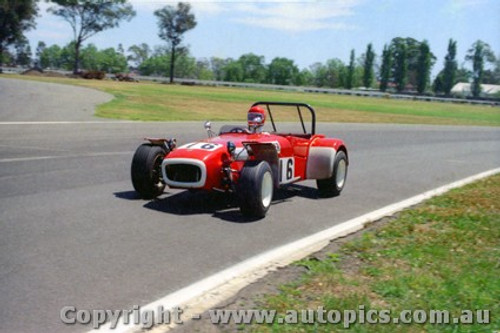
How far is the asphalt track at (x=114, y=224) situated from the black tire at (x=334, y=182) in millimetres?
190

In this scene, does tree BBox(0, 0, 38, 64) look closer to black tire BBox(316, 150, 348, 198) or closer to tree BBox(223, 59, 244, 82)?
tree BBox(223, 59, 244, 82)

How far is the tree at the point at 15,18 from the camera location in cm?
7606

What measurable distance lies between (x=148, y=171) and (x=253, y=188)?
1635 mm

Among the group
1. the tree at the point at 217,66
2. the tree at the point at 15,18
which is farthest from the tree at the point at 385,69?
the tree at the point at 15,18

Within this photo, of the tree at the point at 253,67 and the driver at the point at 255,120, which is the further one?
the tree at the point at 253,67

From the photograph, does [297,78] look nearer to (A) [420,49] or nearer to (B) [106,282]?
(A) [420,49]

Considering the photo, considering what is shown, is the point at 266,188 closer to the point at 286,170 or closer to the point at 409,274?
the point at 286,170

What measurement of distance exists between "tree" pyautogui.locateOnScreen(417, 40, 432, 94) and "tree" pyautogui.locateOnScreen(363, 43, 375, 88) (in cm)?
1032

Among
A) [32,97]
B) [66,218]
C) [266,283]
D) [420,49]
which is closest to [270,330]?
[266,283]

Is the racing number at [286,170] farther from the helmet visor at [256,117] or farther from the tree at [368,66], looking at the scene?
the tree at [368,66]

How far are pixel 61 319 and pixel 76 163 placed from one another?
7.50 meters

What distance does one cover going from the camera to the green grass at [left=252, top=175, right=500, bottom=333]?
14.4 ft

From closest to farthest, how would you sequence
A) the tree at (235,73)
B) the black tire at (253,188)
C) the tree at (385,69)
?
the black tire at (253,188), the tree at (385,69), the tree at (235,73)

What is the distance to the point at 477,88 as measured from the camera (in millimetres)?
111500
